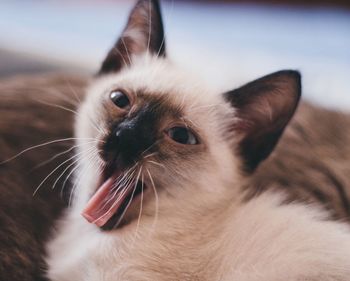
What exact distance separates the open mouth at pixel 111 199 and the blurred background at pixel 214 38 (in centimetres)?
52

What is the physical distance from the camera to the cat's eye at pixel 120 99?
89cm

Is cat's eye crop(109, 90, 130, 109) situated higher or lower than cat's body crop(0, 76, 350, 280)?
higher

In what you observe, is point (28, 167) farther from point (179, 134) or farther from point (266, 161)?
point (266, 161)

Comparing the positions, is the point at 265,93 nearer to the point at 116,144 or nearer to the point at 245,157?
the point at 245,157

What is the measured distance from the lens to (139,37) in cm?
103

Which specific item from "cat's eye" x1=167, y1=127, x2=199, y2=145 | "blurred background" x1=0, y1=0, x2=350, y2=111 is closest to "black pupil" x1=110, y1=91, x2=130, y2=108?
"cat's eye" x1=167, y1=127, x2=199, y2=145

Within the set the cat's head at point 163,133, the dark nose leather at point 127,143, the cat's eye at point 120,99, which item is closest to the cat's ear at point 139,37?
the cat's head at point 163,133

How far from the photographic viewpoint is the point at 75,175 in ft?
3.22

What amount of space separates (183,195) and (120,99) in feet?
0.76

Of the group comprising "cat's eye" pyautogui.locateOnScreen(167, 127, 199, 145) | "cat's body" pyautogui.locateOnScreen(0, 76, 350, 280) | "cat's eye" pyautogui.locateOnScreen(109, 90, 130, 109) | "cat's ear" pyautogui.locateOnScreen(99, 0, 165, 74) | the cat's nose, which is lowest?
"cat's body" pyautogui.locateOnScreen(0, 76, 350, 280)

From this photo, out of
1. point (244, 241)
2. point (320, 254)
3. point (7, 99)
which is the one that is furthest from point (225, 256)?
point (7, 99)

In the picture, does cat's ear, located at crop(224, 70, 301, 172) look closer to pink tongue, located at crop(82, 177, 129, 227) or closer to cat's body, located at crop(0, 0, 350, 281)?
cat's body, located at crop(0, 0, 350, 281)

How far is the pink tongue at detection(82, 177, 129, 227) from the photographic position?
829mm

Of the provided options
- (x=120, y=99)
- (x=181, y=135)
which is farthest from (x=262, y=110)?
(x=120, y=99)
